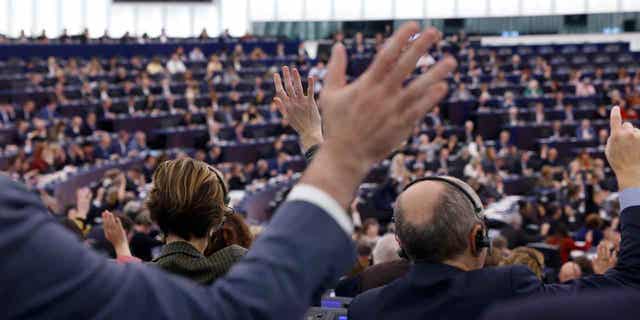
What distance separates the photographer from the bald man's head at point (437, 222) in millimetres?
1744

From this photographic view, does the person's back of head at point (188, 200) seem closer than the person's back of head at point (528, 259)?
Yes

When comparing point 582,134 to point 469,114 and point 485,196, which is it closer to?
point 469,114

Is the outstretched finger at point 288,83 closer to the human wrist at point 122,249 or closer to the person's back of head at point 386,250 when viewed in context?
the human wrist at point 122,249

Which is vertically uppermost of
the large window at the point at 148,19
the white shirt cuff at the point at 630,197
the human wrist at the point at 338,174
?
the large window at the point at 148,19

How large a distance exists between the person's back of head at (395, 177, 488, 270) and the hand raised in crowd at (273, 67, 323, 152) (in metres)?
0.34

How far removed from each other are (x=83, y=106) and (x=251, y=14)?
13.1 metres

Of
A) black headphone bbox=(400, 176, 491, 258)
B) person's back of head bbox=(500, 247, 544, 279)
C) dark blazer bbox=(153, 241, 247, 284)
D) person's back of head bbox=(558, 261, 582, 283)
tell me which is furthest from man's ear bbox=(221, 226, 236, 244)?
person's back of head bbox=(558, 261, 582, 283)

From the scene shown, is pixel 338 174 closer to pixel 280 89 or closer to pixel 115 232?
pixel 280 89

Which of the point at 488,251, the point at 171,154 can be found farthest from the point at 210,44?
the point at 488,251

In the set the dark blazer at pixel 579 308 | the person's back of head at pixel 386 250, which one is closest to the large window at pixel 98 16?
the person's back of head at pixel 386 250

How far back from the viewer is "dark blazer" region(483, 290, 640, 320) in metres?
0.62

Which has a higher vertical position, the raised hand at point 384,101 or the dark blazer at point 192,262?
the raised hand at point 384,101

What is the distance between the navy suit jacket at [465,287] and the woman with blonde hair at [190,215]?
0.35 meters

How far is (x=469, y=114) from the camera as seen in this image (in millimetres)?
15844
